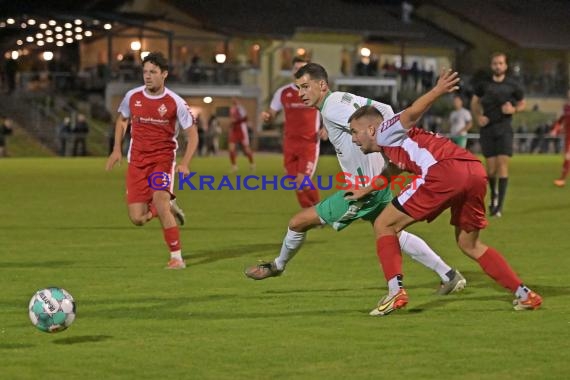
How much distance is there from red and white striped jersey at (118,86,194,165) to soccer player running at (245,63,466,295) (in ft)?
7.59

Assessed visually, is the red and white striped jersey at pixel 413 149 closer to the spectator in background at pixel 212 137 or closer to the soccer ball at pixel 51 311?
the soccer ball at pixel 51 311

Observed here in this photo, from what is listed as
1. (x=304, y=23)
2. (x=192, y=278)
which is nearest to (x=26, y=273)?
(x=192, y=278)

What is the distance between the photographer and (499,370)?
7.32 metres

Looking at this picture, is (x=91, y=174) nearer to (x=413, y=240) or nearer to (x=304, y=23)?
(x=413, y=240)

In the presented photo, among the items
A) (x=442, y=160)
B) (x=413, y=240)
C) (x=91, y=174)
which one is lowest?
(x=91, y=174)

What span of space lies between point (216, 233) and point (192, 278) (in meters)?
5.04

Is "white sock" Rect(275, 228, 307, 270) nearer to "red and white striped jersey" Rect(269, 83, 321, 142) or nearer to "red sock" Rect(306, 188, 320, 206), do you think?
"red sock" Rect(306, 188, 320, 206)

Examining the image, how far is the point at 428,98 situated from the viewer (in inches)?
344

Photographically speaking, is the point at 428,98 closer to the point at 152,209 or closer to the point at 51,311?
the point at 51,311

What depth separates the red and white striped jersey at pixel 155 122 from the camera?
12906 mm

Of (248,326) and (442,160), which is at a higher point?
(442,160)

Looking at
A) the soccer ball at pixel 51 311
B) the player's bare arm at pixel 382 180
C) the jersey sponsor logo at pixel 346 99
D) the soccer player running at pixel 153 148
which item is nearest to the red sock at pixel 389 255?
the player's bare arm at pixel 382 180

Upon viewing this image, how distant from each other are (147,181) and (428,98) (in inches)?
191

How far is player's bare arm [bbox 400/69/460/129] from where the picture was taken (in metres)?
8.72
